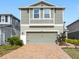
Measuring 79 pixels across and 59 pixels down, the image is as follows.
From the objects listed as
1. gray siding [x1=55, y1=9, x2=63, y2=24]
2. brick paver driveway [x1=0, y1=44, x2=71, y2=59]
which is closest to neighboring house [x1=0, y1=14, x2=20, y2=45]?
gray siding [x1=55, y1=9, x2=63, y2=24]

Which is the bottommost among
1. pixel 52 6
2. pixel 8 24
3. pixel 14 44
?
pixel 14 44

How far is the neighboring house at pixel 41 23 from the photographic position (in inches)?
1572

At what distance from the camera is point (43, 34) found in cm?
4016

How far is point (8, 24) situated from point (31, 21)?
28.4ft

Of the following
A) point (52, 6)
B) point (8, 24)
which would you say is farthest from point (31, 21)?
point (8, 24)

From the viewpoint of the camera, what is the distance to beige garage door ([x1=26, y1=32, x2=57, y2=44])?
40.1 meters

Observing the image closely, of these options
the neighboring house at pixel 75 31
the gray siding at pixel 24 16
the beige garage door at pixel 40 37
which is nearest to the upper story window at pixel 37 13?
the gray siding at pixel 24 16

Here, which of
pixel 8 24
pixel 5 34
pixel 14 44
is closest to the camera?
pixel 14 44

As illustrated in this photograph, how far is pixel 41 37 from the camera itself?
132ft

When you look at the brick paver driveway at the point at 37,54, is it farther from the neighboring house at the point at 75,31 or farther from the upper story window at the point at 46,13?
the neighboring house at the point at 75,31

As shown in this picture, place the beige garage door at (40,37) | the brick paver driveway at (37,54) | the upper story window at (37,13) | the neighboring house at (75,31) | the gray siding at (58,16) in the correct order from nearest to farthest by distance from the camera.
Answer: the brick paver driveway at (37,54) < the beige garage door at (40,37) < the upper story window at (37,13) < the gray siding at (58,16) < the neighboring house at (75,31)

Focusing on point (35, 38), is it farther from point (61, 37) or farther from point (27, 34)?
point (61, 37)

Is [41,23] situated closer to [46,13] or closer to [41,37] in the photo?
[46,13]

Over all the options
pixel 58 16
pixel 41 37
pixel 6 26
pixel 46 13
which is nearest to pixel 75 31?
pixel 58 16
